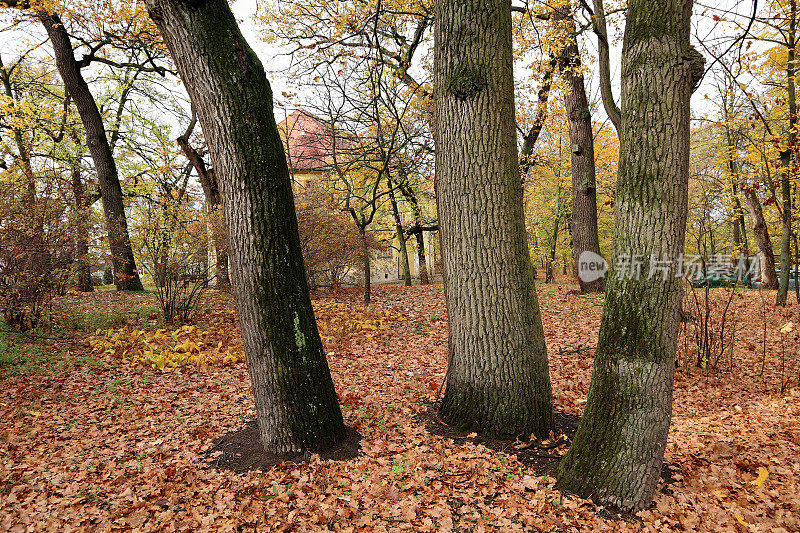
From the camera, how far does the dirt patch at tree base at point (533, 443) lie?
3.45 metres

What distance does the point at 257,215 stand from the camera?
11.1 ft

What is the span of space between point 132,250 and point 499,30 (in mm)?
8074

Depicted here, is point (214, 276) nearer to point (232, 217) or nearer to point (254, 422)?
point (254, 422)

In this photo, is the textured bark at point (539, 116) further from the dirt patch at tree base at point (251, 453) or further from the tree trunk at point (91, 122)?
the tree trunk at point (91, 122)

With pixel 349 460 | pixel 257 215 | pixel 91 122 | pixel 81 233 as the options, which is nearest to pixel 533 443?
pixel 349 460

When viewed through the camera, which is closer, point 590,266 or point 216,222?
point 216,222

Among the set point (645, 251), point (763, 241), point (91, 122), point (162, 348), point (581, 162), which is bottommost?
point (162, 348)

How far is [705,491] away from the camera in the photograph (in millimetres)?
3070

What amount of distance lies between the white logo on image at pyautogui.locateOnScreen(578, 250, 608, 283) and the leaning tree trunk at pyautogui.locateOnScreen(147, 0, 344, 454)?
29.7 feet

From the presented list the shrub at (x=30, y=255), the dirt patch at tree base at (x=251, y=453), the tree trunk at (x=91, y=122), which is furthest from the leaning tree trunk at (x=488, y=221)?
the tree trunk at (x=91, y=122)

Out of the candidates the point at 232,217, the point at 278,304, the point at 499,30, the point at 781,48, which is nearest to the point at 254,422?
the point at 278,304

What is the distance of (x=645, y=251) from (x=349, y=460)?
9.13 feet

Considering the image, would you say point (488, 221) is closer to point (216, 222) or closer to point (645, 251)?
point (645, 251)

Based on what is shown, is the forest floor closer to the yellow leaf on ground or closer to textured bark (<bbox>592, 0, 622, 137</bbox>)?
the yellow leaf on ground
